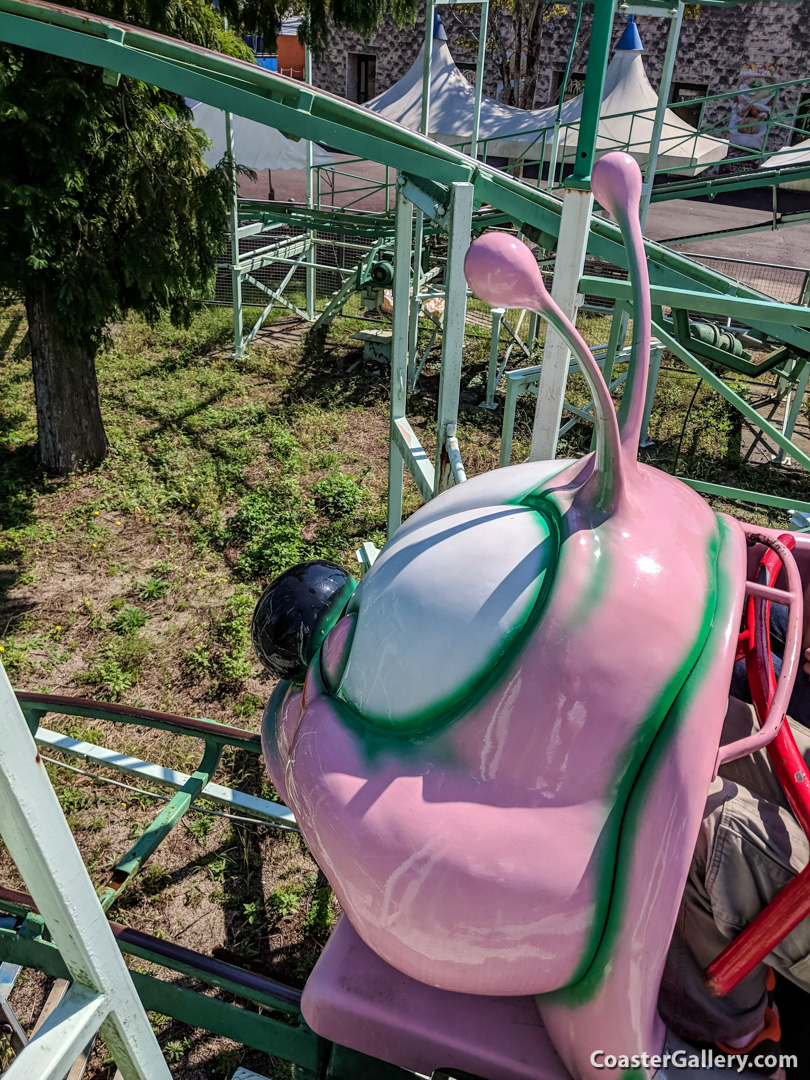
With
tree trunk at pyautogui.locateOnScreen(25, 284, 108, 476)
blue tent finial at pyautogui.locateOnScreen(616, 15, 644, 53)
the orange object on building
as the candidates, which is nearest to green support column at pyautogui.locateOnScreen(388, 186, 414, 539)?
tree trunk at pyautogui.locateOnScreen(25, 284, 108, 476)

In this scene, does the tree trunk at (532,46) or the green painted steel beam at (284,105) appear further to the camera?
the tree trunk at (532,46)

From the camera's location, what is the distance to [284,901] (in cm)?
301

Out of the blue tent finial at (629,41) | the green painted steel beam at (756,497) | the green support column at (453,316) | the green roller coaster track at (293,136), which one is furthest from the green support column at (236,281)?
the blue tent finial at (629,41)

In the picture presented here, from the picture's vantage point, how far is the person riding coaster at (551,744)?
1.14 meters

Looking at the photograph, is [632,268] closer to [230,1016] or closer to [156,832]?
[230,1016]

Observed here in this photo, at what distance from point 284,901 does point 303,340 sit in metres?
6.80

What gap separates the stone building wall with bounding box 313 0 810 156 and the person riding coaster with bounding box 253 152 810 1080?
1939 cm

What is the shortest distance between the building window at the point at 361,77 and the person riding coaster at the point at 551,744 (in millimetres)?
22089

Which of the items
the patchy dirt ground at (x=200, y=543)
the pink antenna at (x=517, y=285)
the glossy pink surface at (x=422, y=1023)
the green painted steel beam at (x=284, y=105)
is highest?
Answer: the green painted steel beam at (x=284, y=105)

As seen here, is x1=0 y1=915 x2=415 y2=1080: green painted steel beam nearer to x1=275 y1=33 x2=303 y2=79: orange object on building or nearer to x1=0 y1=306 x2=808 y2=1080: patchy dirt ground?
x1=0 y1=306 x2=808 y2=1080: patchy dirt ground

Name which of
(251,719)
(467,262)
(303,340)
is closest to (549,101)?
(303,340)

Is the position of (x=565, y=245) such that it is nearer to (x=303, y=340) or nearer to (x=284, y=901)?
(x=284, y=901)

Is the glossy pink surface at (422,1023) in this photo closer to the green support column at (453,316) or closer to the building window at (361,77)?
the green support column at (453,316)

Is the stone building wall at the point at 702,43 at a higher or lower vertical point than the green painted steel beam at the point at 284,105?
higher
